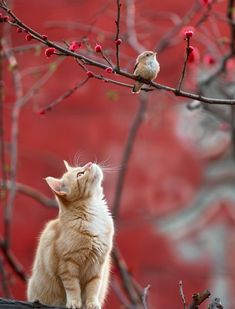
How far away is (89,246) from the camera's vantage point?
2113 mm

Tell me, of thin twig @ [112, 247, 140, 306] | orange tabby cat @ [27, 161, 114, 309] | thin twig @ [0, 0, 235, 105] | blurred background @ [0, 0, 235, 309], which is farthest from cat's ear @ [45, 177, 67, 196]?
blurred background @ [0, 0, 235, 309]

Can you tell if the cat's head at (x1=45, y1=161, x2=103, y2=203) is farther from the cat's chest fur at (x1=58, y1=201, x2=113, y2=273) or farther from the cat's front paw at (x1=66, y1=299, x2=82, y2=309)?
the cat's front paw at (x1=66, y1=299, x2=82, y2=309)

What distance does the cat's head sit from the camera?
7.21ft

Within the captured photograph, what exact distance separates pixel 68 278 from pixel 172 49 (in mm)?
1735

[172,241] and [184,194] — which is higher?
[184,194]

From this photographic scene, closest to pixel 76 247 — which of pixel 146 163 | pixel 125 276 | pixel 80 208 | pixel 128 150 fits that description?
pixel 80 208

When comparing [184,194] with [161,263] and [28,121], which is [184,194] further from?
[28,121]

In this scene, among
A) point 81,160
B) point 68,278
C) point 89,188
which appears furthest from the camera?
point 81,160

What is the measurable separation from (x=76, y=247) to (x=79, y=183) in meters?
0.20

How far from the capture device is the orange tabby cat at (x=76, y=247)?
2080 mm

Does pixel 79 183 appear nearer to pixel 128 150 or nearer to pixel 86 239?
pixel 86 239

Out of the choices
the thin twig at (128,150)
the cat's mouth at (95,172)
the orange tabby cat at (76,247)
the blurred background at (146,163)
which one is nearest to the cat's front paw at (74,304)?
the orange tabby cat at (76,247)

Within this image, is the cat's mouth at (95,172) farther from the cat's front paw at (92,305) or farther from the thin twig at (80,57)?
the thin twig at (80,57)

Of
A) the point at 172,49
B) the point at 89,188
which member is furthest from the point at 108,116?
the point at 89,188
